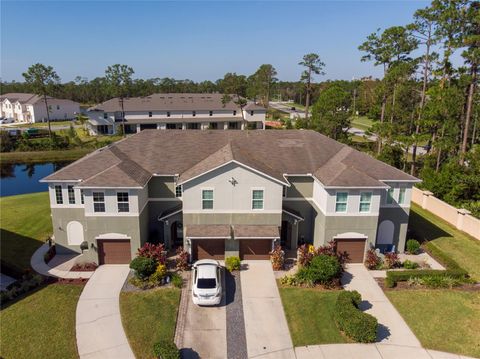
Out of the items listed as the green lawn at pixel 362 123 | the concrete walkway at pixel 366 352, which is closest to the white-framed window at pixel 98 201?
the concrete walkway at pixel 366 352

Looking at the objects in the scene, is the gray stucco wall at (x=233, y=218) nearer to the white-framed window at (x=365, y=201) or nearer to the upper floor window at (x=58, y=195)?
the white-framed window at (x=365, y=201)

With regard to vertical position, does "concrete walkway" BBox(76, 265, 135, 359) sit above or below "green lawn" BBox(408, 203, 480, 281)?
below

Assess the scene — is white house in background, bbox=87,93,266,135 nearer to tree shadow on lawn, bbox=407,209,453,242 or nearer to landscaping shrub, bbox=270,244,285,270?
tree shadow on lawn, bbox=407,209,453,242

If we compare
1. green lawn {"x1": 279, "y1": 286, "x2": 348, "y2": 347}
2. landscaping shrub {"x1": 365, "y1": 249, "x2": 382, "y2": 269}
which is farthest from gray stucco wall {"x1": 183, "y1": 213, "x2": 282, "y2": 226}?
landscaping shrub {"x1": 365, "y1": 249, "x2": 382, "y2": 269}

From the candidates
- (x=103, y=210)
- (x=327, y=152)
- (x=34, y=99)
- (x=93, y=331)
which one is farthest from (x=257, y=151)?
(x=34, y=99)

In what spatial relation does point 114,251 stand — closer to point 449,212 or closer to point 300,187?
point 300,187

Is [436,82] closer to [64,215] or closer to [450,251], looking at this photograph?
[450,251]

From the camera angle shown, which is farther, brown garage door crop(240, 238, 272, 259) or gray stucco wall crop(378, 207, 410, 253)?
gray stucco wall crop(378, 207, 410, 253)
